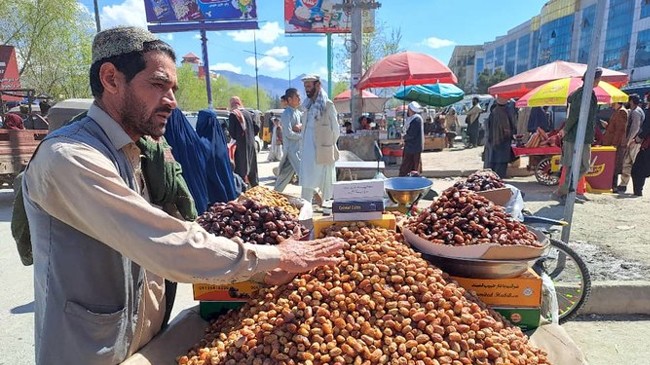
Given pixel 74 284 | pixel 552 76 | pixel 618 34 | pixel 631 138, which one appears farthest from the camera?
pixel 618 34

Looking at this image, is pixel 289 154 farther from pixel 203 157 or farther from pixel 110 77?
pixel 110 77

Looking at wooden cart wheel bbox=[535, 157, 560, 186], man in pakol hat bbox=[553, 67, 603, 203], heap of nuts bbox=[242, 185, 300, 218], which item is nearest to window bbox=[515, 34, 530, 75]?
wooden cart wheel bbox=[535, 157, 560, 186]

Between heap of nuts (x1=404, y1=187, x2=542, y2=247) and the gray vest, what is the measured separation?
4.55 ft

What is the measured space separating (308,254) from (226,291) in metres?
0.59

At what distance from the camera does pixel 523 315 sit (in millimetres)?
1947

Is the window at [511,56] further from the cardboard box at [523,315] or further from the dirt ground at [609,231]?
the cardboard box at [523,315]

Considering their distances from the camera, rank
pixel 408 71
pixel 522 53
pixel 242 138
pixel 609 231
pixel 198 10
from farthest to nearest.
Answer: pixel 522 53
pixel 198 10
pixel 408 71
pixel 242 138
pixel 609 231

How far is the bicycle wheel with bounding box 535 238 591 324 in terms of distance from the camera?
319cm

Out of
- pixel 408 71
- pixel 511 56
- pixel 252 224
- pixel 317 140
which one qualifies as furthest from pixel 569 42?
pixel 252 224

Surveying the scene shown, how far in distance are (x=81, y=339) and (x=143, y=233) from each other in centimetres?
46

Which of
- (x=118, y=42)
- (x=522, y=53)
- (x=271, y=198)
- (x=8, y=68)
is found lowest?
(x=271, y=198)

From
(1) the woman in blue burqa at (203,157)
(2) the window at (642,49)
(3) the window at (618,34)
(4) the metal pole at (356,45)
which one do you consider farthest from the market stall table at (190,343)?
(3) the window at (618,34)

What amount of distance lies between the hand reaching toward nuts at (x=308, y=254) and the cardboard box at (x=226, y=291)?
43 centimetres

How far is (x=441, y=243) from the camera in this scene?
1.97 m
